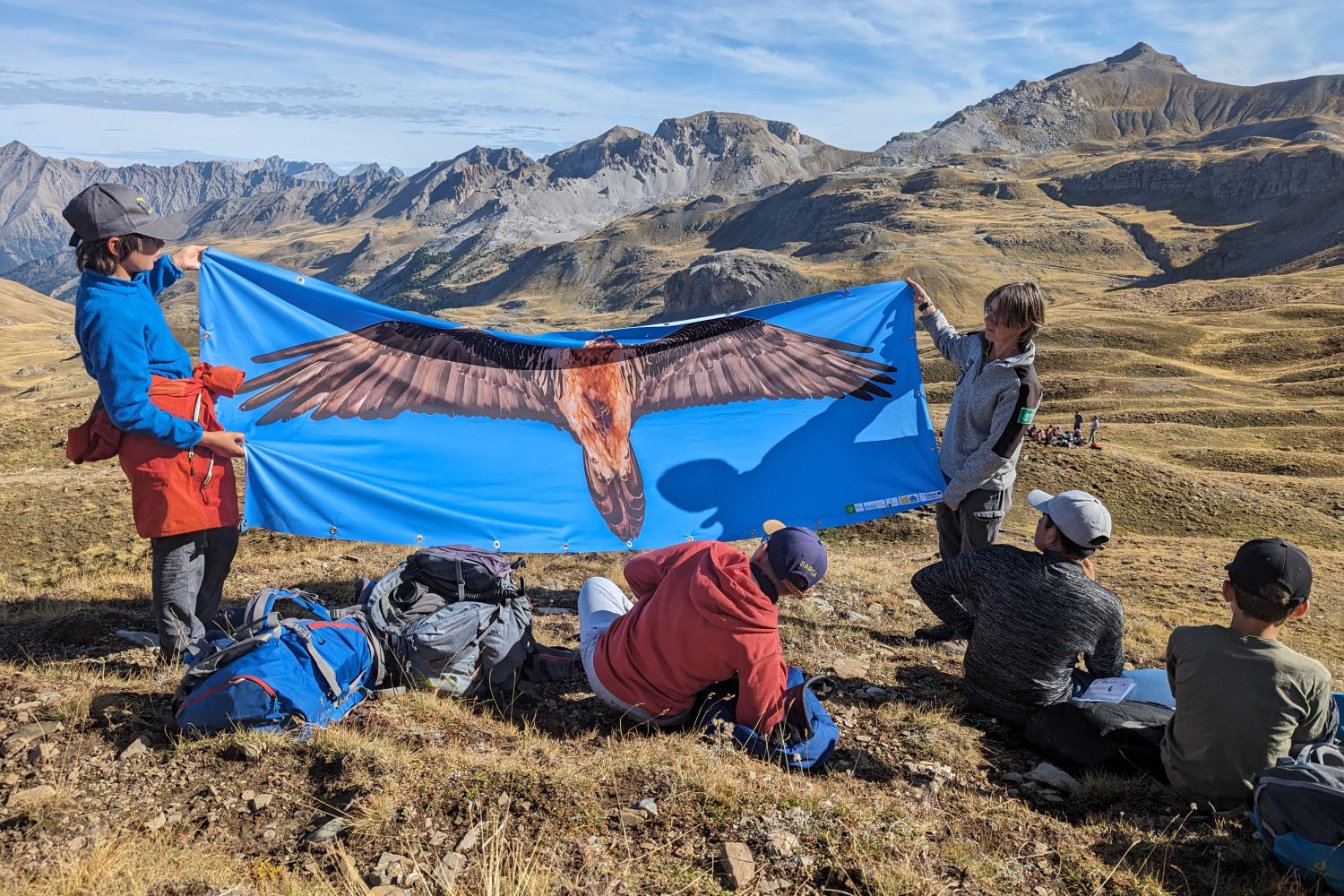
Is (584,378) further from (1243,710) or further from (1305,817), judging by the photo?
(1305,817)

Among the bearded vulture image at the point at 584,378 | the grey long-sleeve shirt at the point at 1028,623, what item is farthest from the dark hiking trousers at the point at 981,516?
the bearded vulture image at the point at 584,378

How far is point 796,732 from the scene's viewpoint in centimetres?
473

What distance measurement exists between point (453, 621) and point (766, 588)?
2384mm

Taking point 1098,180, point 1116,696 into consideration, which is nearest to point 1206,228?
point 1098,180

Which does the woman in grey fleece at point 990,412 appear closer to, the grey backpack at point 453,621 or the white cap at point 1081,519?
the white cap at point 1081,519

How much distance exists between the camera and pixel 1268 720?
4.22 metres

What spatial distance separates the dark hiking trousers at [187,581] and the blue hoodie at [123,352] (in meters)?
0.82

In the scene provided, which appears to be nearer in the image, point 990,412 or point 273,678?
point 273,678

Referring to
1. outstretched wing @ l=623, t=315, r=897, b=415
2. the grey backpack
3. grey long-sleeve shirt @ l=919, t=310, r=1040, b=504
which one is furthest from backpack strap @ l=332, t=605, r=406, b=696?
grey long-sleeve shirt @ l=919, t=310, r=1040, b=504

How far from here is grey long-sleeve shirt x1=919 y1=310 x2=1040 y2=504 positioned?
6098 millimetres

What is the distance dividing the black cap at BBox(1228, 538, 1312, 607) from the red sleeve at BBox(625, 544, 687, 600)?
3.23 m

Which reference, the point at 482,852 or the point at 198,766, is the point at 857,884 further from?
the point at 198,766

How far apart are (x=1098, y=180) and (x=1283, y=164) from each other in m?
36.8

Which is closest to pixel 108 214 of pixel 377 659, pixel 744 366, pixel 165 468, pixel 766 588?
pixel 165 468
